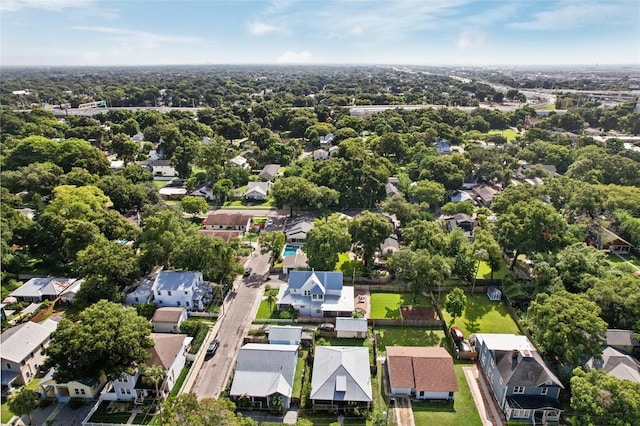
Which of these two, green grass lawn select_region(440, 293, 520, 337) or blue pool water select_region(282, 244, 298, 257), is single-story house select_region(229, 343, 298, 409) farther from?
blue pool water select_region(282, 244, 298, 257)

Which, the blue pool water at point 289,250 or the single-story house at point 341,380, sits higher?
the blue pool water at point 289,250

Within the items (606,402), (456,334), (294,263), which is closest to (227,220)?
(294,263)

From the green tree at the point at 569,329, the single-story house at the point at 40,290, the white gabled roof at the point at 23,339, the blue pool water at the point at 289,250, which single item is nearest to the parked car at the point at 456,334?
the green tree at the point at 569,329

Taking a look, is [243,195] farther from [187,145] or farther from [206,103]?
[206,103]

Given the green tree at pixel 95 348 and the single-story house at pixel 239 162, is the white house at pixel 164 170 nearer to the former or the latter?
the single-story house at pixel 239 162

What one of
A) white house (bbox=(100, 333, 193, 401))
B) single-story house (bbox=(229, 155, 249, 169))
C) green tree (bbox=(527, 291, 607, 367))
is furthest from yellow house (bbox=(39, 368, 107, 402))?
single-story house (bbox=(229, 155, 249, 169))
